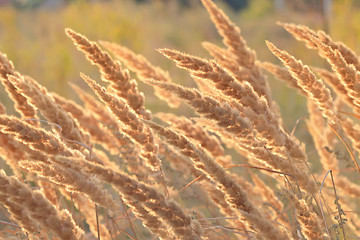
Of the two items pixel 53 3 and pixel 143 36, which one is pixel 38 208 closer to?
pixel 143 36

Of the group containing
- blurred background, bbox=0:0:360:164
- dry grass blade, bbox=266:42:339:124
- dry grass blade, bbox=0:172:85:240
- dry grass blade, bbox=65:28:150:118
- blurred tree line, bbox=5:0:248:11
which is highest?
blurred tree line, bbox=5:0:248:11

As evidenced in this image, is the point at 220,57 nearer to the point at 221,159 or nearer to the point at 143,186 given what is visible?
the point at 221,159

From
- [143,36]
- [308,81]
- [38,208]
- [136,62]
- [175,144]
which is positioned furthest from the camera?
[143,36]

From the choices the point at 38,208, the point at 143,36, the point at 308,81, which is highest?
the point at 143,36

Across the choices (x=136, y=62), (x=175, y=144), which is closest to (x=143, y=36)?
(x=136, y=62)

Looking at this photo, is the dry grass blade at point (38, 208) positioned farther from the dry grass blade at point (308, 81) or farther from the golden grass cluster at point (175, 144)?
the dry grass blade at point (308, 81)

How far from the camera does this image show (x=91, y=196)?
1.30 meters

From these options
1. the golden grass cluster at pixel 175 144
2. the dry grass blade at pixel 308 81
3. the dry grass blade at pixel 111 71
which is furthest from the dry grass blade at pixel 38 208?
the dry grass blade at pixel 308 81

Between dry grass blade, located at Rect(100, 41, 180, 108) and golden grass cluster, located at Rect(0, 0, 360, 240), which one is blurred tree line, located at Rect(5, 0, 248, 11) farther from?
golden grass cluster, located at Rect(0, 0, 360, 240)

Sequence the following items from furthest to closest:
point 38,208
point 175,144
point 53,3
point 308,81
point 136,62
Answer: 1. point 53,3
2. point 136,62
3. point 308,81
4. point 175,144
5. point 38,208

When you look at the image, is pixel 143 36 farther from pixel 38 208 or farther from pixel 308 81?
pixel 38 208

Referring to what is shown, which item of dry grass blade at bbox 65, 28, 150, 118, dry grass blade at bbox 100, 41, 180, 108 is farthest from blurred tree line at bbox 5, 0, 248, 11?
dry grass blade at bbox 65, 28, 150, 118

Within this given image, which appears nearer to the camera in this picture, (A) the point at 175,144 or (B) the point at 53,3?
(A) the point at 175,144

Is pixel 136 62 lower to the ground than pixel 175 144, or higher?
higher
